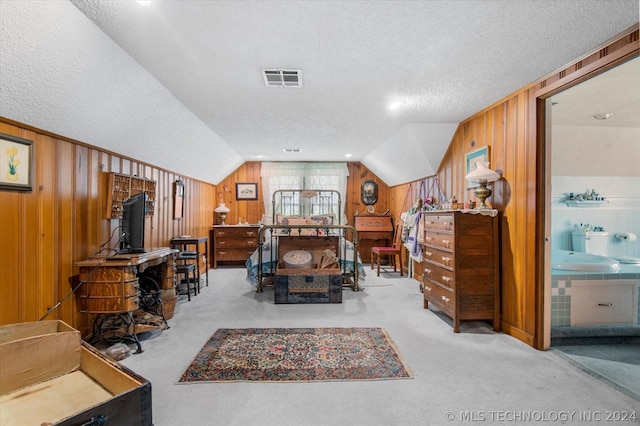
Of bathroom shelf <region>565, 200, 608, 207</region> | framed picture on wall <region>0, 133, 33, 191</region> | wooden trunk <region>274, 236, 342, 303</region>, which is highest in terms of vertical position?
framed picture on wall <region>0, 133, 33, 191</region>

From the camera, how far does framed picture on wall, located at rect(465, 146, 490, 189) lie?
3.21 meters

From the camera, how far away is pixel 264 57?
2.25m

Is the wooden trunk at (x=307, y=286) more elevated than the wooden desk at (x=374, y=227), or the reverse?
the wooden desk at (x=374, y=227)

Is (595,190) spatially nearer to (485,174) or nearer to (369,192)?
(485,174)

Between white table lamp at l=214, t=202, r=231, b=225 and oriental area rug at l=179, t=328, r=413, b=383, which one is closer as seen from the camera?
oriental area rug at l=179, t=328, r=413, b=383

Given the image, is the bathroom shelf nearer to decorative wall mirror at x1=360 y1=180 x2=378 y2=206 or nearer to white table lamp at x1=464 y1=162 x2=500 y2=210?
white table lamp at x1=464 y1=162 x2=500 y2=210

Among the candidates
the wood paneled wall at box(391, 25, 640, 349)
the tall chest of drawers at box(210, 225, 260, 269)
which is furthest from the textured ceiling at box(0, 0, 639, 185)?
the tall chest of drawers at box(210, 225, 260, 269)

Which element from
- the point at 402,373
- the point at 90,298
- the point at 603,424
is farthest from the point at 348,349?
the point at 90,298

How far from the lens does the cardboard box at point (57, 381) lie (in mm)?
1067

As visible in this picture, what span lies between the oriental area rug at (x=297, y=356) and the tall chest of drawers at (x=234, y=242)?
3.50m

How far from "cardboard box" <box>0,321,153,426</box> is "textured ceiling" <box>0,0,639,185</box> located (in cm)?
152

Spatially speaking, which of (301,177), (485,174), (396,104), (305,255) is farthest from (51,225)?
(301,177)

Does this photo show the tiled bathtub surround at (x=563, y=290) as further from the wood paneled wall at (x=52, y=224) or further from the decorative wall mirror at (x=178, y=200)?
the decorative wall mirror at (x=178, y=200)

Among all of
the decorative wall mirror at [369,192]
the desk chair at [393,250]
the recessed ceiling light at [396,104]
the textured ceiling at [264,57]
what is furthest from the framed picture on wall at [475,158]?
the decorative wall mirror at [369,192]
